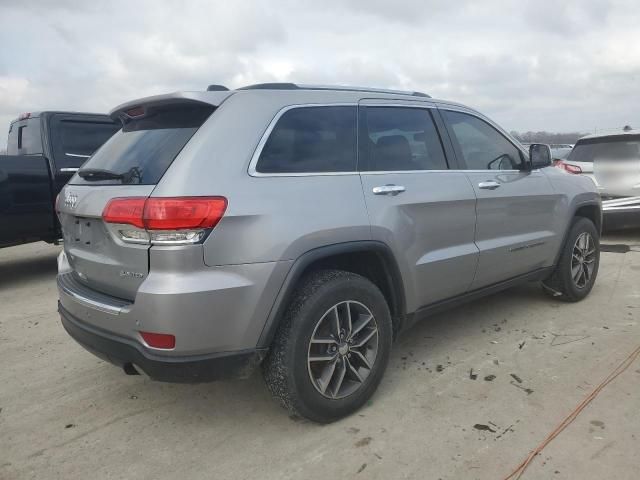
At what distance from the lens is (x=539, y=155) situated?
13.6ft

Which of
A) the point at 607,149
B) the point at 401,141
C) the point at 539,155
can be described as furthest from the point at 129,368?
the point at 607,149

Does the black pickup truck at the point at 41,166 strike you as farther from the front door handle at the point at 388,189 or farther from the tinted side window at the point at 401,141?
the front door handle at the point at 388,189

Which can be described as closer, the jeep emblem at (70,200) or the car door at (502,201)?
the jeep emblem at (70,200)

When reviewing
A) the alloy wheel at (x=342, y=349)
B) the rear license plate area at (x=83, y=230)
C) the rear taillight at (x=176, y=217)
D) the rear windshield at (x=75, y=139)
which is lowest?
the alloy wheel at (x=342, y=349)

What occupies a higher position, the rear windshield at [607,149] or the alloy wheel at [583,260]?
the rear windshield at [607,149]

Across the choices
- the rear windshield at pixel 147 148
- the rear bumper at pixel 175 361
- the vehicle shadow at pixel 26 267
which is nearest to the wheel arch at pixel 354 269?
the rear bumper at pixel 175 361

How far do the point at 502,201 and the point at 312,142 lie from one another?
5.56ft

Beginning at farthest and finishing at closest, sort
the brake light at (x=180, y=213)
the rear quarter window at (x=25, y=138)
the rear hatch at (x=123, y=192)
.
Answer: the rear quarter window at (x=25, y=138) → the rear hatch at (x=123, y=192) → the brake light at (x=180, y=213)

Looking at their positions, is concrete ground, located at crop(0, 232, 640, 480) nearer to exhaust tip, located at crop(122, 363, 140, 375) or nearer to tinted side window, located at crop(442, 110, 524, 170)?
exhaust tip, located at crop(122, 363, 140, 375)

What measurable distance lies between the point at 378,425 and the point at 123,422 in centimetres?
140

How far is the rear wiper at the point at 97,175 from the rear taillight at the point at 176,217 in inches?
15.2

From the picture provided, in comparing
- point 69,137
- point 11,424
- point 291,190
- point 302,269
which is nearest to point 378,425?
point 302,269

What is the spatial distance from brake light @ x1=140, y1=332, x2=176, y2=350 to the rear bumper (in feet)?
0.16

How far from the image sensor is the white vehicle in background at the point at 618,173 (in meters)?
6.83
